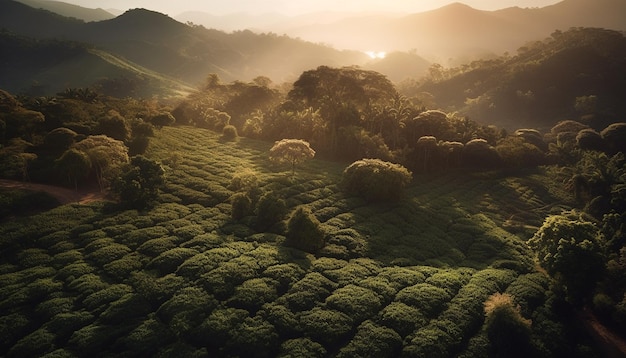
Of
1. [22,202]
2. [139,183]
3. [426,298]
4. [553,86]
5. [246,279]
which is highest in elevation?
[553,86]

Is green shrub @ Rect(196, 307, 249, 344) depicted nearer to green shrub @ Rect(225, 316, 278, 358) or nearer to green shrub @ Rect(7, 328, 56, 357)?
green shrub @ Rect(225, 316, 278, 358)

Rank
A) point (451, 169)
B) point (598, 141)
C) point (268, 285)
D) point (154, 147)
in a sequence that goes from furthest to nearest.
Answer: point (598, 141) < point (451, 169) < point (154, 147) < point (268, 285)

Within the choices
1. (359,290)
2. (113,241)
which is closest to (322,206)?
(359,290)

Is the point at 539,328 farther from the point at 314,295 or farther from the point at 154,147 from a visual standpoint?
the point at 154,147

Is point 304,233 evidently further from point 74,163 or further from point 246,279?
point 74,163

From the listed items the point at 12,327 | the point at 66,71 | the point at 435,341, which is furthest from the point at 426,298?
the point at 66,71

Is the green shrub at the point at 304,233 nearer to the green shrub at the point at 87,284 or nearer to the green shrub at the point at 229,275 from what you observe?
the green shrub at the point at 229,275

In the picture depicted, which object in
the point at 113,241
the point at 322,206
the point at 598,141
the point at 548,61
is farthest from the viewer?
the point at 548,61

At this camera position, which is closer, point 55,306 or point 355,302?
point 55,306
